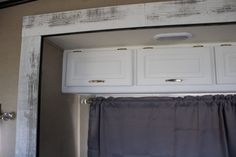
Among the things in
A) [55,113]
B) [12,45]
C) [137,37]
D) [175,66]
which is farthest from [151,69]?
[12,45]

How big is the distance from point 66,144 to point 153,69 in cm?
110

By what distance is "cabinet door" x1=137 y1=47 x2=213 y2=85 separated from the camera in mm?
2029

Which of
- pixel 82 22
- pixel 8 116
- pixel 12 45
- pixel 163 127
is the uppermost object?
pixel 82 22

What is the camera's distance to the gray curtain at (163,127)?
2.08 metres

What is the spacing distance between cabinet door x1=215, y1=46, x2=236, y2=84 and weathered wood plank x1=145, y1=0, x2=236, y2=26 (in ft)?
1.48

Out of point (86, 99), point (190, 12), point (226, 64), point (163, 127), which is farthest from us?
point (86, 99)

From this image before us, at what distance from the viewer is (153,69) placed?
211cm

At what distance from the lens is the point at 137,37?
1953 mm

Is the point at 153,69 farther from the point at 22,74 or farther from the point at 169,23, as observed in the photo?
the point at 22,74

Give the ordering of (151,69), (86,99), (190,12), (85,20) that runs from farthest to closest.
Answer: (86,99), (151,69), (85,20), (190,12)

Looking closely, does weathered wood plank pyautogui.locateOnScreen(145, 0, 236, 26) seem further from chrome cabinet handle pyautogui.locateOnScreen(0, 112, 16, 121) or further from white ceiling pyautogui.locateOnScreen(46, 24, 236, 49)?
chrome cabinet handle pyautogui.locateOnScreen(0, 112, 16, 121)

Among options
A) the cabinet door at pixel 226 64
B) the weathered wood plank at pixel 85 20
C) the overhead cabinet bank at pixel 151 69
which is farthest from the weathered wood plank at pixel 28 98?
the cabinet door at pixel 226 64

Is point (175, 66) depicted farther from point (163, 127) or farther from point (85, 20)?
point (85, 20)

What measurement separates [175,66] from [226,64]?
42 cm
